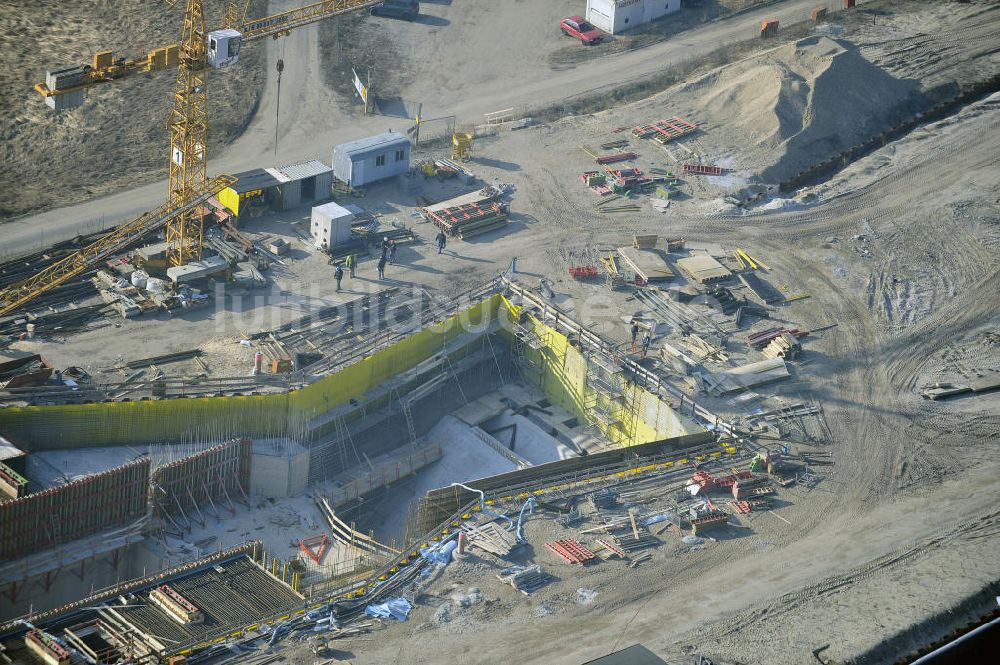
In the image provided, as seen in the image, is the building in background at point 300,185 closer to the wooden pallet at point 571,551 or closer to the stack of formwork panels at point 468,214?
the stack of formwork panels at point 468,214

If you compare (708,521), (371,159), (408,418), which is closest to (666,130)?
(371,159)

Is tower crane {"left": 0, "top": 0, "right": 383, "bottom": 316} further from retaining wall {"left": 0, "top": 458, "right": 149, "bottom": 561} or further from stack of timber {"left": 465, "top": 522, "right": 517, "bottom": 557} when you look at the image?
stack of timber {"left": 465, "top": 522, "right": 517, "bottom": 557}

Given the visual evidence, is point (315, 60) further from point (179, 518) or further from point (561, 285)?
point (179, 518)

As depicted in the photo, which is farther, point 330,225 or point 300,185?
point 300,185

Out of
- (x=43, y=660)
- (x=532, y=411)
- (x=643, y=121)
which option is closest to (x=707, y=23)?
(x=643, y=121)

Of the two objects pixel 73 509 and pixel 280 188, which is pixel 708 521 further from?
pixel 280 188

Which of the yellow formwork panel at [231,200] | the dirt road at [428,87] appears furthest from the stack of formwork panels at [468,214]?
the yellow formwork panel at [231,200]
